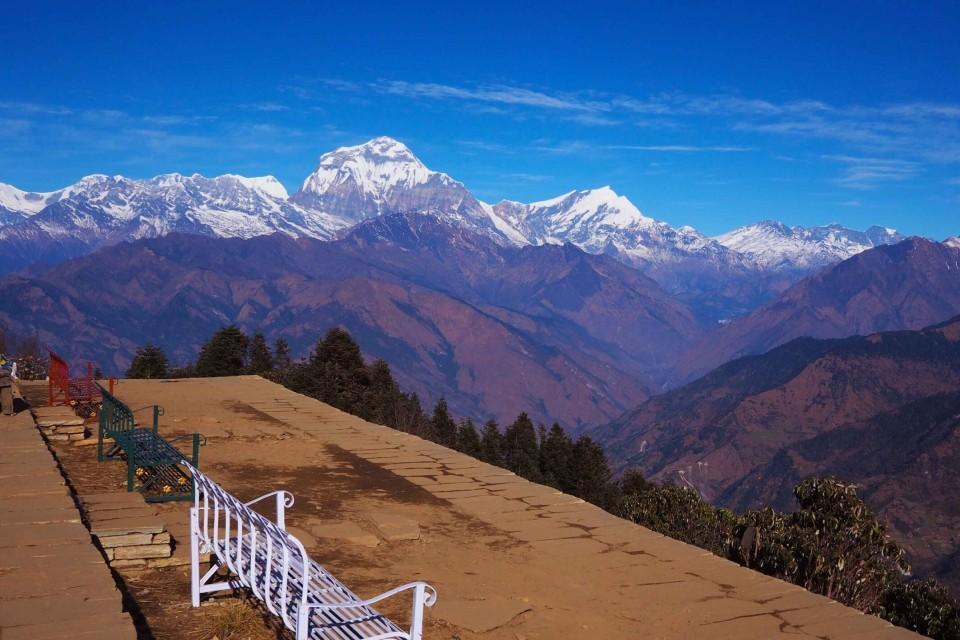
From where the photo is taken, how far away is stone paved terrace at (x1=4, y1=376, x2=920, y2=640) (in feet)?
23.1

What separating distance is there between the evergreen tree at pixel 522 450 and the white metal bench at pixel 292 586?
4661 centimetres

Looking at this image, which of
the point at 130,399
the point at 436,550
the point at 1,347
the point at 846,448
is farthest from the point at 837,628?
the point at 846,448

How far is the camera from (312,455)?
1384cm

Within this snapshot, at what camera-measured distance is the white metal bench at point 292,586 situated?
15.7 ft

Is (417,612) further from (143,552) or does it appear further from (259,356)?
(259,356)

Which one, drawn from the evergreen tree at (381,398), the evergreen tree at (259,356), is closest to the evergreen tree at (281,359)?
the evergreen tree at (259,356)

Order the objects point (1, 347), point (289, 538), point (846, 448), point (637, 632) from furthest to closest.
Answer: point (846, 448)
point (1, 347)
point (637, 632)
point (289, 538)

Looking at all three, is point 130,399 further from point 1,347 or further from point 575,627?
point 1,347

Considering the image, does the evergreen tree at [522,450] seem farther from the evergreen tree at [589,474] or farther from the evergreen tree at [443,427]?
the evergreen tree at [443,427]

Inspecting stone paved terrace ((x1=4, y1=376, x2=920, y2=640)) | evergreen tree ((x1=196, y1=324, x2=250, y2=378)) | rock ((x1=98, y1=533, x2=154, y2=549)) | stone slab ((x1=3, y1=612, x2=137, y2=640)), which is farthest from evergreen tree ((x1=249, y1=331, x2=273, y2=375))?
stone slab ((x1=3, y1=612, x2=137, y2=640))

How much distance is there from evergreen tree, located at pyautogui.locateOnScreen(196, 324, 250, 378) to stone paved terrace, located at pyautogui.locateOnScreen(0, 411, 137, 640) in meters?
38.7

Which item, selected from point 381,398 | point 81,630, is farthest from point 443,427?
point 81,630

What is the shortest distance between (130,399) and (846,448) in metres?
176

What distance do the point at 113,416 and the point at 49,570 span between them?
21.0 ft
